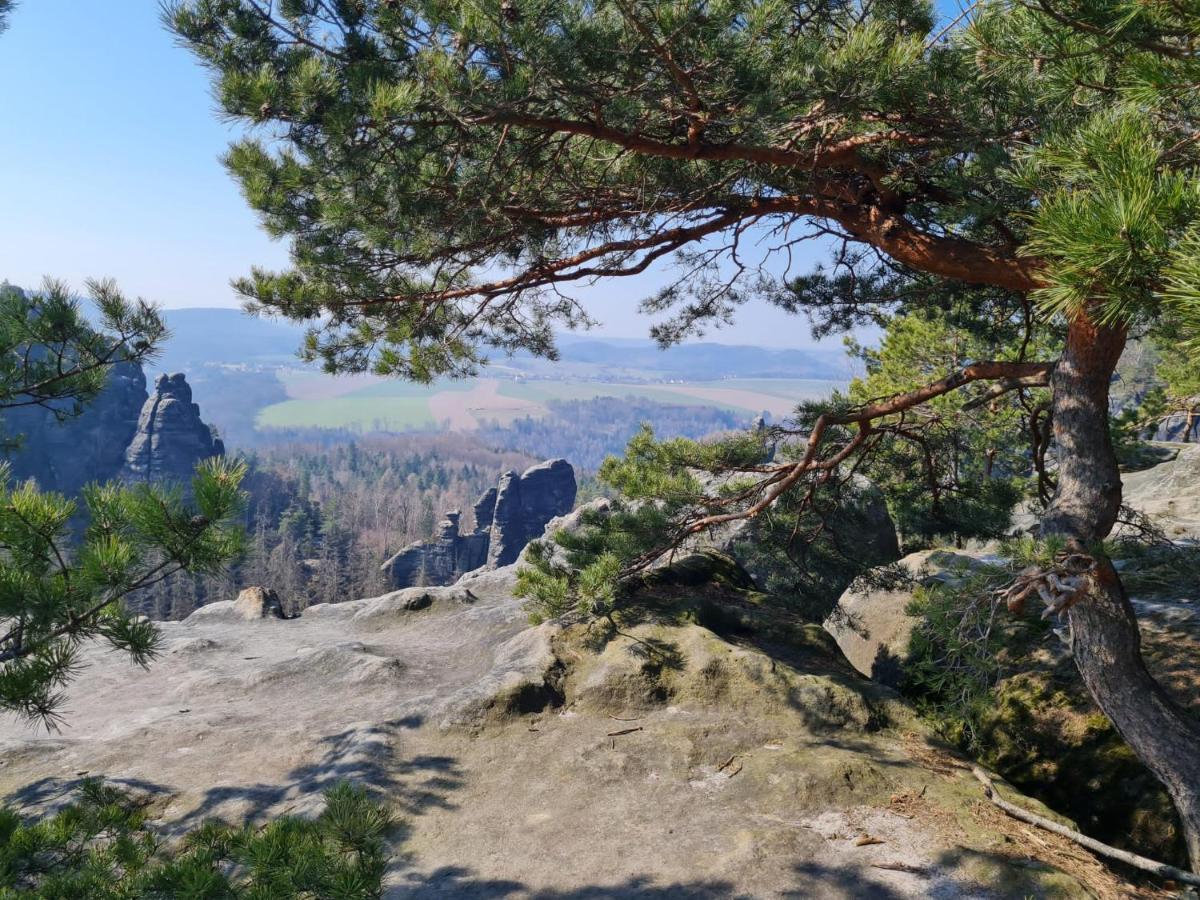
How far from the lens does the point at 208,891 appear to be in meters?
2.22

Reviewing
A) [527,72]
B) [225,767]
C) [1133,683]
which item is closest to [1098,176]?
[527,72]

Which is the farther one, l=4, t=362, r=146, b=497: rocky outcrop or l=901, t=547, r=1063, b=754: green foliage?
l=4, t=362, r=146, b=497: rocky outcrop

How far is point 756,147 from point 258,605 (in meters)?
9.24

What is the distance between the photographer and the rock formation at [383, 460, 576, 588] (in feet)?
195

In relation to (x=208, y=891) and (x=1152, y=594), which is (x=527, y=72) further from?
(x=1152, y=594)

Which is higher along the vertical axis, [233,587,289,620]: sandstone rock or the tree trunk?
the tree trunk

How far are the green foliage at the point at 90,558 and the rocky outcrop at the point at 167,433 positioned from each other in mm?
69122

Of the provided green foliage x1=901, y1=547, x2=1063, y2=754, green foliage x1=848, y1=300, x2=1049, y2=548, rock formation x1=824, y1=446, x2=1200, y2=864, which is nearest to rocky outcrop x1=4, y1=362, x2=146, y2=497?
green foliage x1=848, y1=300, x2=1049, y2=548

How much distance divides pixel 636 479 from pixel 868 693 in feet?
8.24

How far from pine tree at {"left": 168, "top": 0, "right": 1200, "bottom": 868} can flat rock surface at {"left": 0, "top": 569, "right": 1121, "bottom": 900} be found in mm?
1227

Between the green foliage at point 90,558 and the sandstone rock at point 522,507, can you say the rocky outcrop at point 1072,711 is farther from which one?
the sandstone rock at point 522,507

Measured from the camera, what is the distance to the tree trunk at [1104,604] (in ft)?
12.0

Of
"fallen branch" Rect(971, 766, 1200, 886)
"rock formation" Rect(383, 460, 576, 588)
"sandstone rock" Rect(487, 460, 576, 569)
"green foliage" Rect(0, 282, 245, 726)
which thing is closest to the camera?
"green foliage" Rect(0, 282, 245, 726)

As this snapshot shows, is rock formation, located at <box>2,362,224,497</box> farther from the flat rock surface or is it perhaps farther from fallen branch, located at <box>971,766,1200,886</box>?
fallen branch, located at <box>971,766,1200,886</box>
